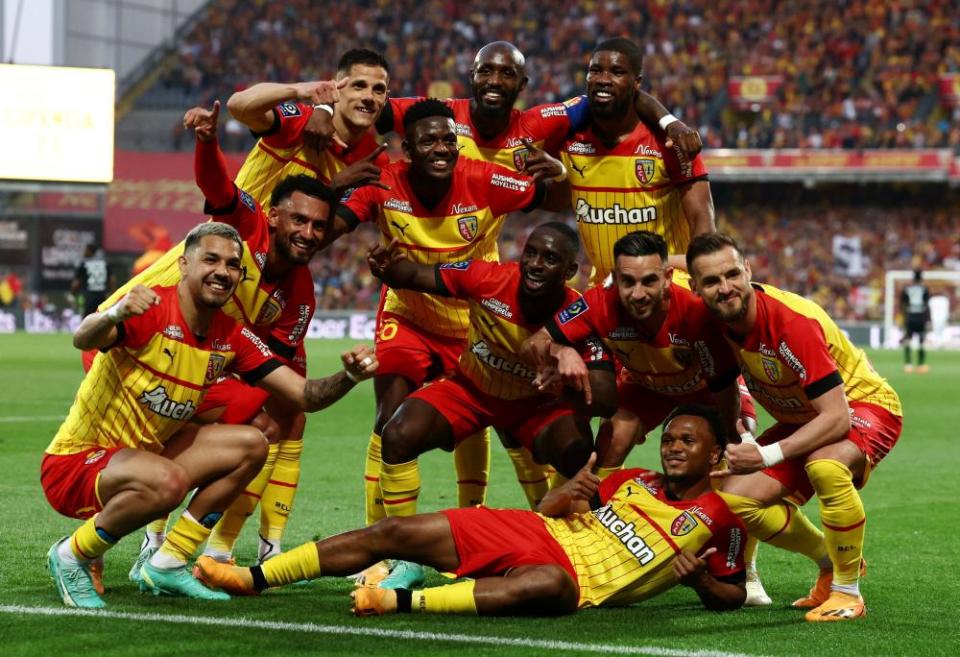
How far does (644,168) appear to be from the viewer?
738 cm

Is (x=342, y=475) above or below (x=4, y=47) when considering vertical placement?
below

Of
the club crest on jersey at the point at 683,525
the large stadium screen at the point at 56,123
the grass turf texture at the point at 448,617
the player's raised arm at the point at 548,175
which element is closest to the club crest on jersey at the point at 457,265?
the player's raised arm at the point at 548,175

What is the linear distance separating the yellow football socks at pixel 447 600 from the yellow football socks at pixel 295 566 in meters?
0.43

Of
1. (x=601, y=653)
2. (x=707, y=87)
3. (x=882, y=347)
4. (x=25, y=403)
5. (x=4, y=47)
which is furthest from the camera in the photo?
(x=707, y=87)

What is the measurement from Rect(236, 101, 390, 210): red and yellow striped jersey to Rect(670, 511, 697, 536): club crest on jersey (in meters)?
2.68

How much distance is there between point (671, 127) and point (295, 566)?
322 cm

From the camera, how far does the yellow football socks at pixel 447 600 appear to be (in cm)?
536

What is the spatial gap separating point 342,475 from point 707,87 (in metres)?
31.0

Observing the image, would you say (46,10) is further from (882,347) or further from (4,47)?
(882,347)

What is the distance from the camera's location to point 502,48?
716 centimetres

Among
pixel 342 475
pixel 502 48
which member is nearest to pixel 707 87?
pixel 342 475

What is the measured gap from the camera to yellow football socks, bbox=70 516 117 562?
5496 mm

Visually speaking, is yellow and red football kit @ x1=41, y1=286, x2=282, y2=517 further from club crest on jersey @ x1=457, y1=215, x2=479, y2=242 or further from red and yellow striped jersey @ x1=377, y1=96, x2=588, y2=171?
red and yellow striped jersey @ x1=377, y1=96, x2=588, y2=171

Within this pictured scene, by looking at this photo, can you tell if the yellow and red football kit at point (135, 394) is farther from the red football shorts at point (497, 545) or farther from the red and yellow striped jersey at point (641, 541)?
the red and yellow striped jersey at point (641, 541)
